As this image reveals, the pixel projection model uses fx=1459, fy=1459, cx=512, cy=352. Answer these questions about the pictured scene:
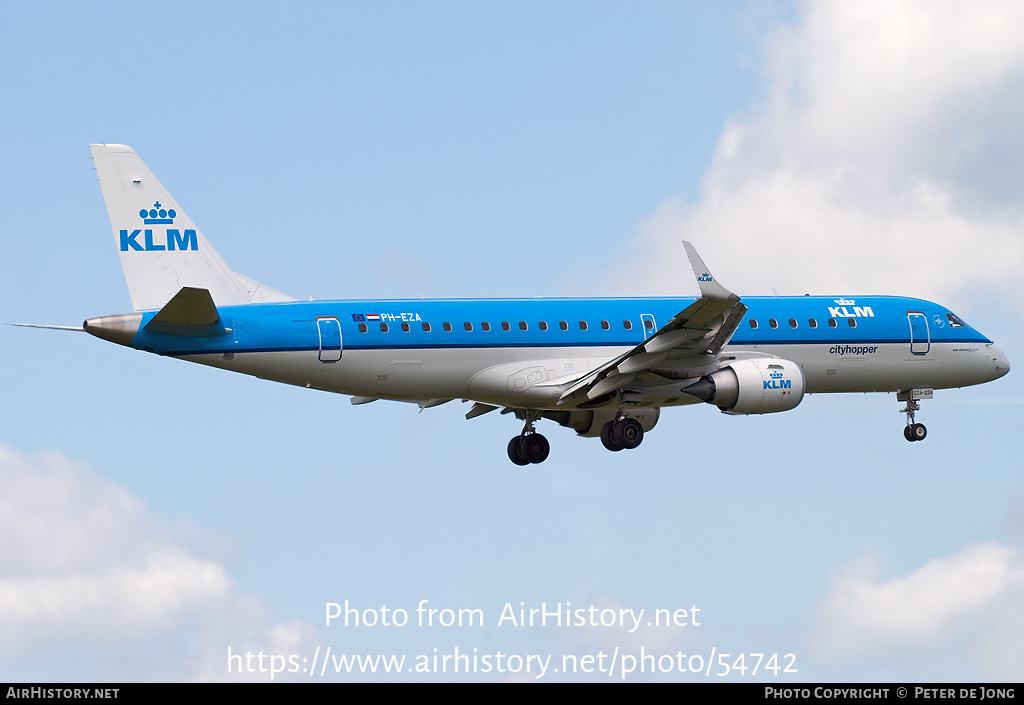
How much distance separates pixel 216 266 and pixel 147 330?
334cm

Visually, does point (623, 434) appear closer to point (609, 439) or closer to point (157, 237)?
point (609, 439)

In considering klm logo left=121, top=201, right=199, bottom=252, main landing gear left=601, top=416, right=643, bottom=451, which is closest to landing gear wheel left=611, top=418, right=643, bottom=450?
main landing gear left=601, top=416, right=643, bottom=451

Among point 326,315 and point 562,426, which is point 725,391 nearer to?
point 562,426

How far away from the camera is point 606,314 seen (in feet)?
137

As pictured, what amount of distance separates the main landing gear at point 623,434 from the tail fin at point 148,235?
1155 cm

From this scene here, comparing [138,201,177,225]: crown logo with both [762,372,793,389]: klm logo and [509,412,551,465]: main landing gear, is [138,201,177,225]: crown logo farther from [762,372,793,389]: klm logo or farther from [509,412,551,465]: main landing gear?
[762,372,793,389]: klm logo

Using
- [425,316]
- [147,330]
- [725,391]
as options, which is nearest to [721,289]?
[725,391]

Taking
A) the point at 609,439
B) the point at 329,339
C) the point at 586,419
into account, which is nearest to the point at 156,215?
the point at 329,339

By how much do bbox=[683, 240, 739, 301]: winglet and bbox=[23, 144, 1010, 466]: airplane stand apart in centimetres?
5

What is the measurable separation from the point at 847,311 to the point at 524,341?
10.7 m

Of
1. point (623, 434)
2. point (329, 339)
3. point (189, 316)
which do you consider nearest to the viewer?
point (189, 316)

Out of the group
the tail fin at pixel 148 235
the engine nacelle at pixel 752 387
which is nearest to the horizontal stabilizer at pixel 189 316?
the tail fin at pixel 148 235

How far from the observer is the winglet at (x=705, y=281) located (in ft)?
118

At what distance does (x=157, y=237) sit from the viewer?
124 ft
